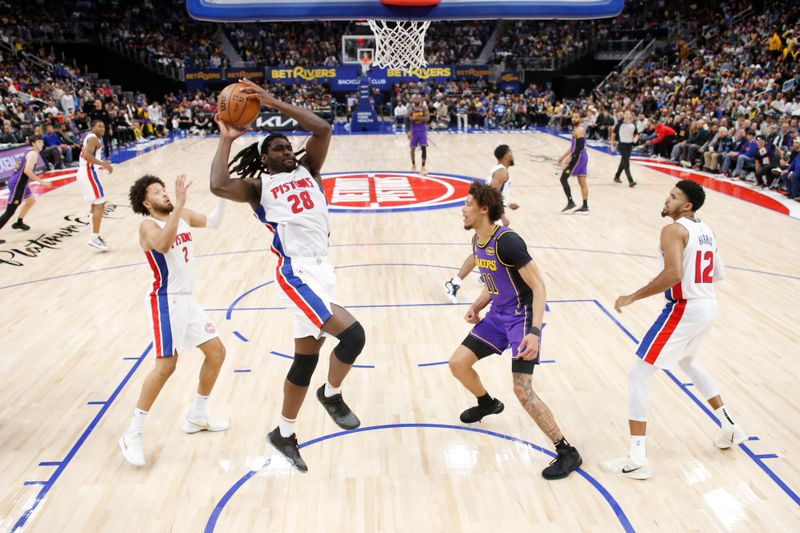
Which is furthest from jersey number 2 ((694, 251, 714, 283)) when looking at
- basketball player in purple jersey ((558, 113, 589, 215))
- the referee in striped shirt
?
the referee in striped shirt

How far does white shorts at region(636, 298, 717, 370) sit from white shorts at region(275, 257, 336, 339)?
178 centimetres

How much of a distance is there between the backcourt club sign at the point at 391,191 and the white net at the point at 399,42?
2.54 meters

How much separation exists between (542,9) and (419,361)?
7952 millimetres

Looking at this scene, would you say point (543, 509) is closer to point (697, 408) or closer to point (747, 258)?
point (697, 408)

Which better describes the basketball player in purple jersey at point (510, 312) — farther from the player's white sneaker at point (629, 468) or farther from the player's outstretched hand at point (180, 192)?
the player's outstretched hand at point (180, 192)

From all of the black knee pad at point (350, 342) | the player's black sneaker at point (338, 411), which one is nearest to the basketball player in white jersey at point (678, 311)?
the black knee pad at point (350, 342)

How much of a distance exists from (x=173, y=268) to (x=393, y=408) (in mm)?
1734

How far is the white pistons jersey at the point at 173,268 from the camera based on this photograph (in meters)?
3.95

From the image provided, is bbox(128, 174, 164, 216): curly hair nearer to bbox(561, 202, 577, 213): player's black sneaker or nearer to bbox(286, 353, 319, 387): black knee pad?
bbox(286, 353, 319, 387): black knee pad

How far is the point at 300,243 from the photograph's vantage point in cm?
367

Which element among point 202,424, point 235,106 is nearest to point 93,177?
point 202,424

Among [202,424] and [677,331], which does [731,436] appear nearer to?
[677,331]

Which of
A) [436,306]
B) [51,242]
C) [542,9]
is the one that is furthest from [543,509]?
[542,9]

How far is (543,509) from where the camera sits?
3.48 m
